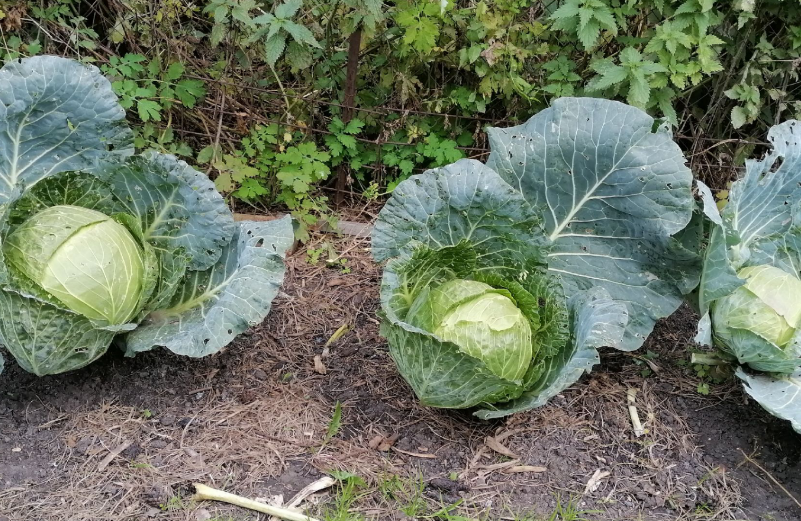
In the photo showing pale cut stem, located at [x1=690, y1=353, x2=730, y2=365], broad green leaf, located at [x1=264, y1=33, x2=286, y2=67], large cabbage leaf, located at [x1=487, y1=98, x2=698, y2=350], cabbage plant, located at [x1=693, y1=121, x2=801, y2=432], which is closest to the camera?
cabbage plant, located at [x1=693, y1=121, x2=801, y2=432]

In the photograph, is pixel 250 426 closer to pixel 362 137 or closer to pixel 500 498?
pixel 500 498

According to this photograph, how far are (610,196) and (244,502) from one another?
2126 mm

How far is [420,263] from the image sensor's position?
275cm

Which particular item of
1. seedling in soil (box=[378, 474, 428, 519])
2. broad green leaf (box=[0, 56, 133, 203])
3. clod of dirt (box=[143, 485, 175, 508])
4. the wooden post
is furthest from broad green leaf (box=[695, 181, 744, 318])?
broad green leaf (box=[0, 56, 133, 203])

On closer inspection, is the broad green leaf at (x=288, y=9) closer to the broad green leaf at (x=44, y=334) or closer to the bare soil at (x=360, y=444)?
the bare soil at (x=360, y=444)

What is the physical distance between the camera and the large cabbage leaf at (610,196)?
9.68ft

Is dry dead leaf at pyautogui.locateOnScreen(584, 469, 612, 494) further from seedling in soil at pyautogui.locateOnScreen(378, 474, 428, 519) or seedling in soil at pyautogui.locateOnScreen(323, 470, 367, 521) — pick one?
seedling in soil at pyautogui.locateOnScreen(323, 470, 367, 521)

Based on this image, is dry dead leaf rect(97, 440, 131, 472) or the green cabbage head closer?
dry dead leaf rect(97, 440, 131, 472)

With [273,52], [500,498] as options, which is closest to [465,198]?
[500,498]

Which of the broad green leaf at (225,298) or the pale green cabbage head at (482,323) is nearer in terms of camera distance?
the pale green cabbage head at (482,323)

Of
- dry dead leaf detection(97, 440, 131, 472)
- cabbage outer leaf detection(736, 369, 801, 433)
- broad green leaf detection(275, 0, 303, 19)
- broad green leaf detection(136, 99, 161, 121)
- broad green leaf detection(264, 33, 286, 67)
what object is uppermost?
broad green leaf detection(275, 0, 303, 19)

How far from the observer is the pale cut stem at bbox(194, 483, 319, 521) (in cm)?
238

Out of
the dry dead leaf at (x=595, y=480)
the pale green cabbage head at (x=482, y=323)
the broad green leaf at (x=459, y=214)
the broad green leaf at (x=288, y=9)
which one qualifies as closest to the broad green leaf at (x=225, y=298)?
the broad green leaf at (x=459, y=214)

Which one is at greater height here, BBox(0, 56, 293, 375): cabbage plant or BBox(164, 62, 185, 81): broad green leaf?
BBox(164, 62, 185, 81): broad green leaf
